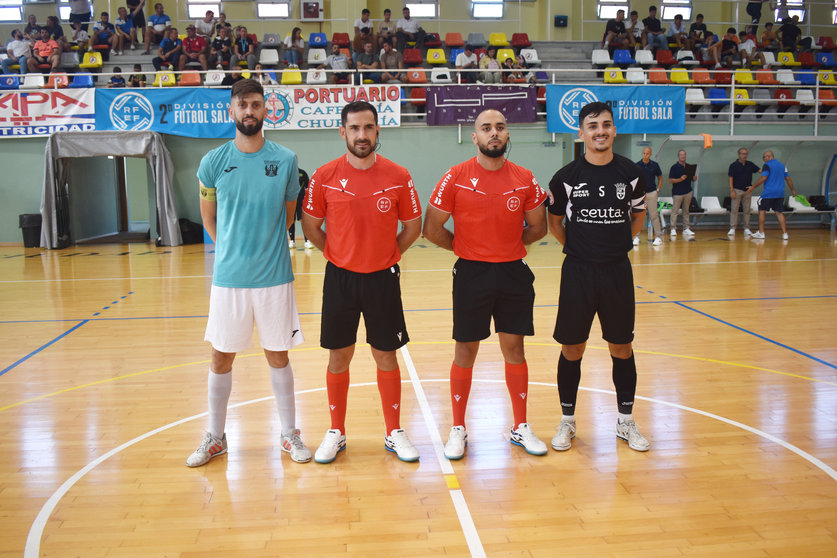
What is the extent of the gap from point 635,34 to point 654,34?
534 mm

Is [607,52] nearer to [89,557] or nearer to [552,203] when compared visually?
[552,203]

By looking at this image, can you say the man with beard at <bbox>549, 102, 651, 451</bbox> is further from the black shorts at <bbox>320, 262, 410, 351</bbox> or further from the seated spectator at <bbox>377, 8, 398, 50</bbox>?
the seated spectator at <bbox>377, 8, 398, 50</bbox>

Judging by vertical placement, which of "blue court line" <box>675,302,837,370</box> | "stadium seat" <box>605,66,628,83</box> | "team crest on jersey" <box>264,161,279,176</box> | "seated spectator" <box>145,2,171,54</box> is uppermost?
"seated spectator" <box>145,2,171,54</box>

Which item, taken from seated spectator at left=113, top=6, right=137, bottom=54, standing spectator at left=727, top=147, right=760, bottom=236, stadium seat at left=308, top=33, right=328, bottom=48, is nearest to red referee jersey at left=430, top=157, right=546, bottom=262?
standing spectator at left=727, top=147, right=760, bottom=236

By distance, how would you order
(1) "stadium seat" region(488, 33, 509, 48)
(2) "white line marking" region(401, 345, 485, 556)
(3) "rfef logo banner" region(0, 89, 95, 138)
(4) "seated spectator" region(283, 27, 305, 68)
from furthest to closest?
(1) "stadium seat" region(488, 33, 509, 48), (4) "seated spectator" region(283, 27, 305, 68), (3) "rfef logo banner" region(0, 89, 95, 138), (2) "white line marking" region(401, 345, 485, 556)

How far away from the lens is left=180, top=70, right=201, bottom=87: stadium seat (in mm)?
15784

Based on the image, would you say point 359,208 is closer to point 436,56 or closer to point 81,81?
point 436,56

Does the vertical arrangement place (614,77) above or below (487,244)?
above

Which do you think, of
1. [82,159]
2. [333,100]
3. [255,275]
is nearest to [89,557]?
[255,275]

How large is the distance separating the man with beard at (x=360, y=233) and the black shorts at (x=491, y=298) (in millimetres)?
360

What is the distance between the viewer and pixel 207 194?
3.60 meters

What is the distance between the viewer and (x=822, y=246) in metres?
13.2

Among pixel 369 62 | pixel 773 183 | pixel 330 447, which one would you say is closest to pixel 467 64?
pixel 369 62

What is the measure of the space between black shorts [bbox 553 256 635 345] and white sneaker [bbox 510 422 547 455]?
1.85ft
